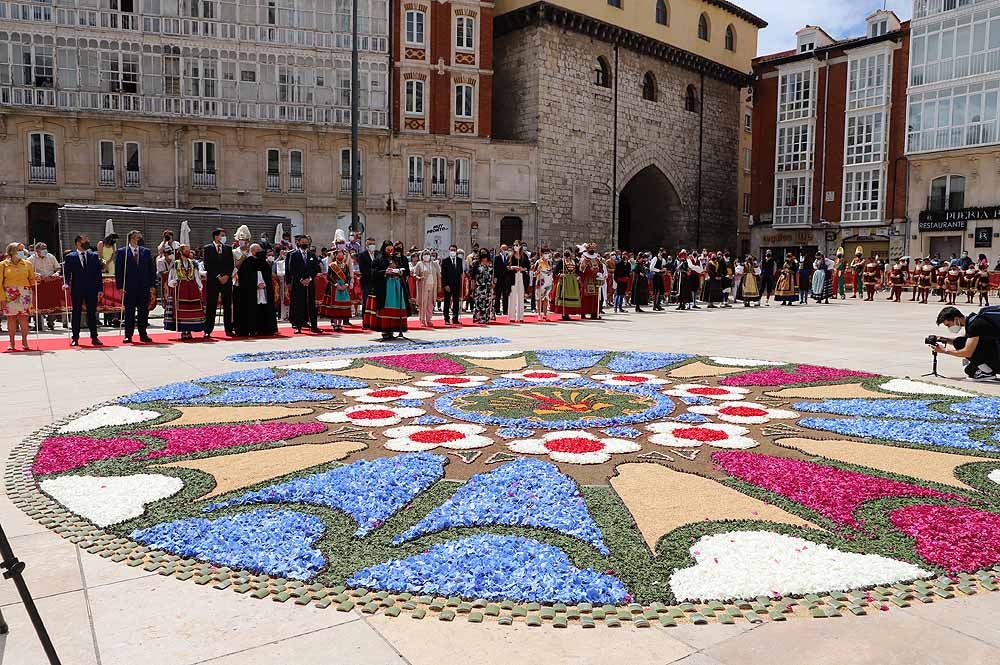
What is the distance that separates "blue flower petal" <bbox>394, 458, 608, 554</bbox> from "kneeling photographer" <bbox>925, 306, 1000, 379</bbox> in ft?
21.2

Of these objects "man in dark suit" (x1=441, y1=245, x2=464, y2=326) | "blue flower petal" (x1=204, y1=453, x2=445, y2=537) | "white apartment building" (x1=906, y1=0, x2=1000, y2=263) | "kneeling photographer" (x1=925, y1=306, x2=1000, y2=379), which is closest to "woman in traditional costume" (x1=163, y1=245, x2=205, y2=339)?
"man in dark suit" (x1=441, y1=245, x2=464, y2=326)

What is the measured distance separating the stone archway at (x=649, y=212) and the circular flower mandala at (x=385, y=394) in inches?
1360

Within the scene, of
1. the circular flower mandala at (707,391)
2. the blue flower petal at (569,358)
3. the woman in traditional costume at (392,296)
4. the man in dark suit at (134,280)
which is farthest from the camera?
the woman in traditional costume at (392,296)

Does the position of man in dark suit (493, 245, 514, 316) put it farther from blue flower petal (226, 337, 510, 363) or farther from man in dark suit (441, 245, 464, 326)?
blue flower petal (226, 337, 510, 363)

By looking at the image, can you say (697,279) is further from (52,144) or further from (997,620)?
(52,144)

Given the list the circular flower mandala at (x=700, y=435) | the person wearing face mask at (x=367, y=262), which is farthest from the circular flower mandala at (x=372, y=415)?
the person wearing face mask at (x=367, y=262)

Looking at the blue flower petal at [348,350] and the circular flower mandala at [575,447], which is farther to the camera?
the blue flower petal at [348,350]

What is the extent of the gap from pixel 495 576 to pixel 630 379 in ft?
18.3

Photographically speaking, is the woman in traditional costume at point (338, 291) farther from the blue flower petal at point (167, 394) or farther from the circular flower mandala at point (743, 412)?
the circular flower mandala at point (743, 412)

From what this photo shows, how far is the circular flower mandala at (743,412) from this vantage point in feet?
21.9

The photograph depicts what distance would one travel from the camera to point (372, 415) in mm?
6770

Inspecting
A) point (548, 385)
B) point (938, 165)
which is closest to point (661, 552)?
point (548, 385)

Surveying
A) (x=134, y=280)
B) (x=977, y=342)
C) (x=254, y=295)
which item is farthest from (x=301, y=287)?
(x=977, y=342)

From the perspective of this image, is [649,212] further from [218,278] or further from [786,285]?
[218,278]
